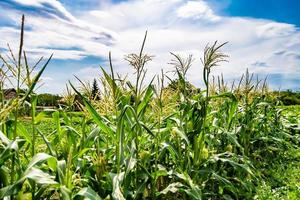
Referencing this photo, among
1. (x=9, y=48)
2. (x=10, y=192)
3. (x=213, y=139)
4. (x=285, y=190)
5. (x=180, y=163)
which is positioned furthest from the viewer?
(x=285, y=190)

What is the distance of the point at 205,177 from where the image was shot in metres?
3.38

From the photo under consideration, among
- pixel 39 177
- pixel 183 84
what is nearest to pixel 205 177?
pixel 183 84

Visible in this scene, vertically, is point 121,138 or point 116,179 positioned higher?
point 121,138

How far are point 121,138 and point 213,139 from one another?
1603 millimetres

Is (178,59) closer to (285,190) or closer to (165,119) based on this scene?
(165,119)

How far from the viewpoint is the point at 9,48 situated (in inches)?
85.7

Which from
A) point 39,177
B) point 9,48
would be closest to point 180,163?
point 39,177

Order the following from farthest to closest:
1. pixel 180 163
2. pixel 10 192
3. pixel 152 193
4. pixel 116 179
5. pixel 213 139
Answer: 1. pixel 213 139
2. pixel 180 163
3. pixel 152 193
4. pixel 116 179
5. pixel 10 192

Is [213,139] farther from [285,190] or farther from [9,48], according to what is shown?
[9,48]

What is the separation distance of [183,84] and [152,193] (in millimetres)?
1004

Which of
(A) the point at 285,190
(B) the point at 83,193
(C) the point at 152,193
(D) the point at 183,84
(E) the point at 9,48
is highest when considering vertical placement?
(E) the point at 9,48

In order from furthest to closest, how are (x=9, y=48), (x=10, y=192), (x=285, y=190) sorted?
(x=285, y=190)
(x=9, y=48)
(x=10, y=192)

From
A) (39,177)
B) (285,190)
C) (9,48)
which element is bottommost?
(285,190)

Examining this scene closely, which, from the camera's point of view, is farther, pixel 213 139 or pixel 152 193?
pixel 213 139
